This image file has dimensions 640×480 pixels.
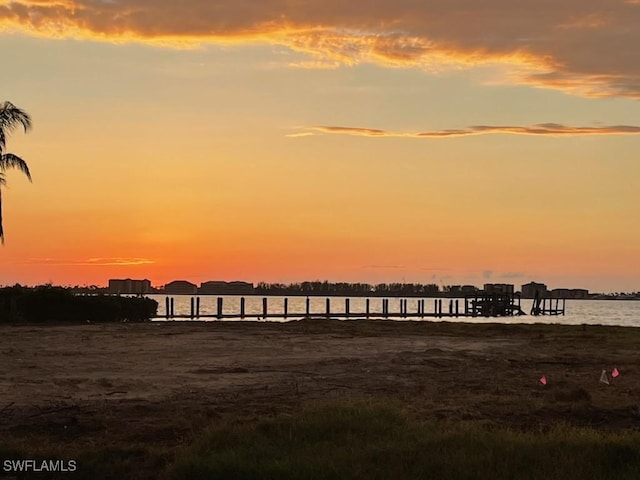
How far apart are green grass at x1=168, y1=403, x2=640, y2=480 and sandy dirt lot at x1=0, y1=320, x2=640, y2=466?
1568 millimetres

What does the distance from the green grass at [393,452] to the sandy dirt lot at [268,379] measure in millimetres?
1568

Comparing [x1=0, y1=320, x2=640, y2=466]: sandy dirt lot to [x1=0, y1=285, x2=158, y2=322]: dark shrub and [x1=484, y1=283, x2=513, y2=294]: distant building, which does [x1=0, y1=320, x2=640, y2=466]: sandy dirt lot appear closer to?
[x1=0, y1=285, x2=158, y2=322]: dark shrub

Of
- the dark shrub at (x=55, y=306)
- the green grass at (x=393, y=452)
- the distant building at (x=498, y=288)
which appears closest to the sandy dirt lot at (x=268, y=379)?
the green grass at (x=393, y=452)

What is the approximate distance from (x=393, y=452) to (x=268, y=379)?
31.7 feet

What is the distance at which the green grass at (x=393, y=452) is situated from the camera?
11.5 metres

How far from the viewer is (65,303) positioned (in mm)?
48656

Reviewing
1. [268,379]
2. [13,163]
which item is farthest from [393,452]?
[13,163]

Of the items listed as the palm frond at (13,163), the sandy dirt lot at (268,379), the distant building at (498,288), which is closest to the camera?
the sandy dirt lot at (268,379)

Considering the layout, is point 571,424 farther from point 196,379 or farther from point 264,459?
point 196,379

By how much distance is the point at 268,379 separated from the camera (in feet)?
70.7

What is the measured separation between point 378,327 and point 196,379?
27.6 metres

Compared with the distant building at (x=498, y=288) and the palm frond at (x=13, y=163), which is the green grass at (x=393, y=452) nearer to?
the palm frond at (x=13, y=163)

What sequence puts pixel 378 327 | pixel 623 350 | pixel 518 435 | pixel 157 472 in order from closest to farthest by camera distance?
pixel 157 472 < pixel 518 435 < pixel 623 350 < pixel 378 327

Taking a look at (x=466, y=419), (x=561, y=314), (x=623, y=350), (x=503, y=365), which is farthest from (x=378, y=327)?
(x=561, y=314)
